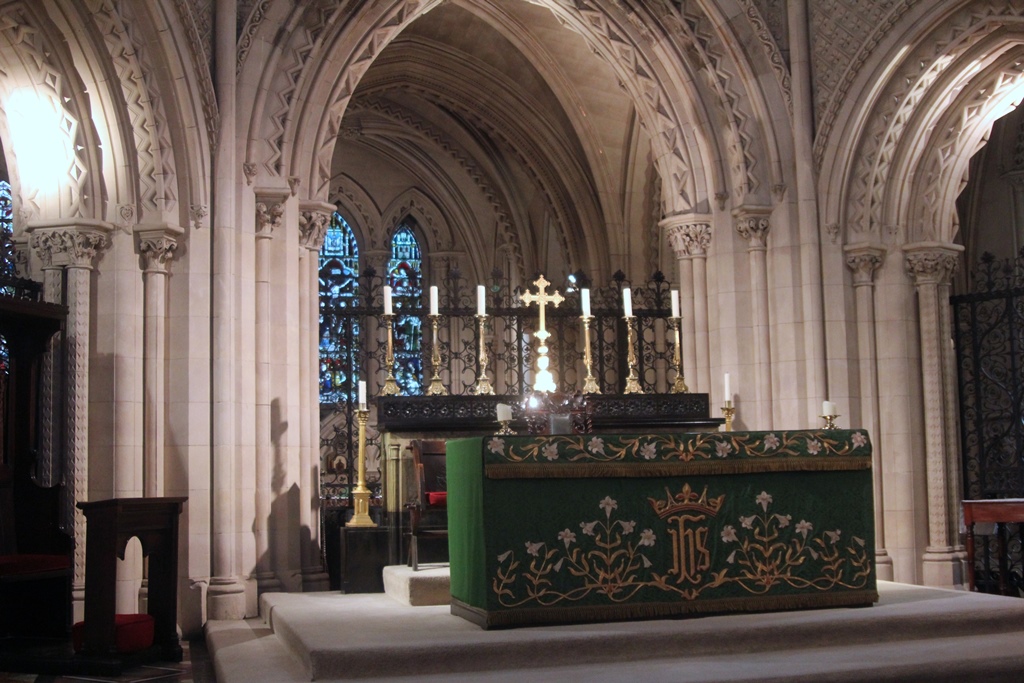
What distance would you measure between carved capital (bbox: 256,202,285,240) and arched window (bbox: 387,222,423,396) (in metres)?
8.01

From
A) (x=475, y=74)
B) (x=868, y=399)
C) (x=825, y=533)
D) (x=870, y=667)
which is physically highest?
(x=475, y=74)

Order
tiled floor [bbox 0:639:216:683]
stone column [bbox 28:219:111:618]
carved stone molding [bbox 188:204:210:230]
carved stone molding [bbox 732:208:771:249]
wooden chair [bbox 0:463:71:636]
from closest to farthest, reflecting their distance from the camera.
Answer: tiled floor [bbox 0:639:216:683] < wooden chair [bbox 0:463:71:636] < stone column [bbox 28:219:111:618] < carved stone molding [bbox 188:204:210:230] < carved stone molding [bbox 732:208:771:249]

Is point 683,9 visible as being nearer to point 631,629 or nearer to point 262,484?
point 262,484

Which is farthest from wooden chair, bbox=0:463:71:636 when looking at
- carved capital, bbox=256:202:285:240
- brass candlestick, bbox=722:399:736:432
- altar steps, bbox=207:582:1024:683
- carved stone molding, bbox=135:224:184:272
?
brass candlestick, bbox=722:399:736:432

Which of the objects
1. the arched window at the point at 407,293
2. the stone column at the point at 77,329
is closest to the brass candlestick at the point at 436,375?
the stone column at the point at 77,329

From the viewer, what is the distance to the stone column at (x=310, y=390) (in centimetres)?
970

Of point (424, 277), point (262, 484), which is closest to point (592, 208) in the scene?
point (424, 277)

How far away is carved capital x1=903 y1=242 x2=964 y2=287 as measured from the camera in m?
11.0

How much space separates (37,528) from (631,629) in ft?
14.1

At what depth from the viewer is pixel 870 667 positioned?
18.8 ft

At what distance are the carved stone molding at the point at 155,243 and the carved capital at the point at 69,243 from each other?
270 mm

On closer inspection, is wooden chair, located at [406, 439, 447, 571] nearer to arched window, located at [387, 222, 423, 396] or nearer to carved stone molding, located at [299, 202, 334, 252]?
carved stone molding, located at [299, 202, 334, 252]

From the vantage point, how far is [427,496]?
8.50m

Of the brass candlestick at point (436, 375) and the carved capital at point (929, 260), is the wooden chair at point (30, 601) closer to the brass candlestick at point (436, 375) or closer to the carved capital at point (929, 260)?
the brass candlestick at point (436, 375)
